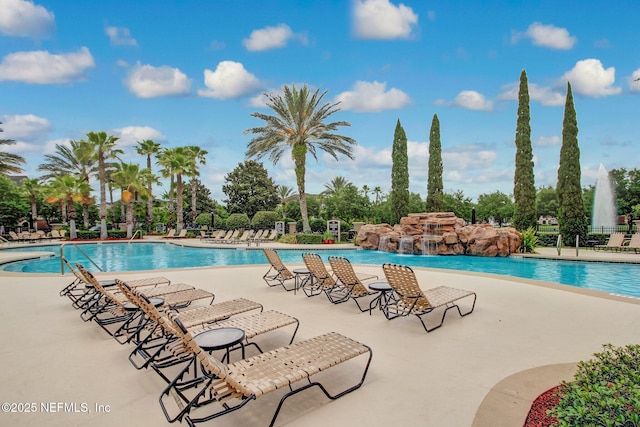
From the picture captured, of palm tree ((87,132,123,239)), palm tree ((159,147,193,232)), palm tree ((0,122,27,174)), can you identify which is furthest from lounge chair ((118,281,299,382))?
palm tree ((0,122,27,174))

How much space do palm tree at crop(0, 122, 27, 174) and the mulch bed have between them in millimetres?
35961

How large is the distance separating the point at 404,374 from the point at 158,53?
18.8m

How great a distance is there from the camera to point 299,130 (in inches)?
943

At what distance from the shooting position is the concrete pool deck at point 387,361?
2834 millimetres

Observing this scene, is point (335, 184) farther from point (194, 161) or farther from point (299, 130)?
point (299, 130)

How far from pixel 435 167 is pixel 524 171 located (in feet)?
22.8

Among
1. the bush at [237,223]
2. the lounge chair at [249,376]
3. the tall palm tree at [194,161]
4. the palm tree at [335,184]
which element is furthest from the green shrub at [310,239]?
the palm tree at [335,184]

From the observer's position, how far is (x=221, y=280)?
29.1 ft

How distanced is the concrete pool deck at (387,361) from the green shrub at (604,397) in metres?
0.57

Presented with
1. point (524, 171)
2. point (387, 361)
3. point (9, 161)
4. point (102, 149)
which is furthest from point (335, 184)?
point (387, 361)

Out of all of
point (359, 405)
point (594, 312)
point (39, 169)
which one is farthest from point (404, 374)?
point (39, 169)

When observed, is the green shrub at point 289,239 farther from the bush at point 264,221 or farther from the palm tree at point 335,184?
the palm tree at point 335,184

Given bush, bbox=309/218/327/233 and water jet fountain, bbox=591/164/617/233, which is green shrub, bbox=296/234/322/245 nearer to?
bush, bbox=309/218/327/233

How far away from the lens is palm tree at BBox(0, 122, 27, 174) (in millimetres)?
27141
